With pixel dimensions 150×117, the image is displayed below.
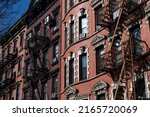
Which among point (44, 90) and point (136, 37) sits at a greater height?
point (136, 37)

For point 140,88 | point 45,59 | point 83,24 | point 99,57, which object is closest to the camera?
point 140,88

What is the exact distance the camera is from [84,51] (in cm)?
2566

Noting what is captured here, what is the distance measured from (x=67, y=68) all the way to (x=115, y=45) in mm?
6025

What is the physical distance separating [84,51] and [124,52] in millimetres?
6110

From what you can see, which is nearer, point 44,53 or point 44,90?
point 44,90

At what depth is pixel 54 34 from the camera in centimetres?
3117

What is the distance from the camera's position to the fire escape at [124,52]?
64.8 feet

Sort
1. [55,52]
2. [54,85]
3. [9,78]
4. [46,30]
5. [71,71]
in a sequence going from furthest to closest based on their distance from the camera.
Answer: [9,78]
[46,30]
[55,52]
[54,85]
[71,71]

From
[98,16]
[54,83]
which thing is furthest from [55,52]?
[98,16]

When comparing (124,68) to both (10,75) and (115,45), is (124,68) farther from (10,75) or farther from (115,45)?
(10,75)

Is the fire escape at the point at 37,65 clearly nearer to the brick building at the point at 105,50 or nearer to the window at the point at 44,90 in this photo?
the window at the point at 44,90

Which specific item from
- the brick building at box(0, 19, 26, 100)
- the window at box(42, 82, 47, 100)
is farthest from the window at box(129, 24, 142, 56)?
the brick building at box(0, 19, 26, 100)

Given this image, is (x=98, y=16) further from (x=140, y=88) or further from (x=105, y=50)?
(x=140, y=88)

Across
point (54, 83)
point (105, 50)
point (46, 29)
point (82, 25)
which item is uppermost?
point (46, 29)
